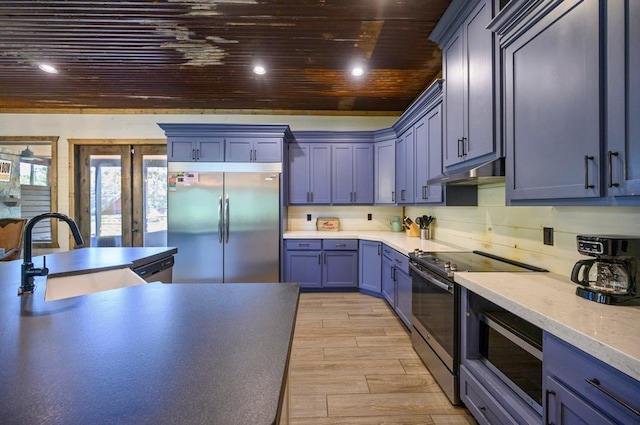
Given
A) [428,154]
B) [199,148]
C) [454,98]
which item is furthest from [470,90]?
[199,148]

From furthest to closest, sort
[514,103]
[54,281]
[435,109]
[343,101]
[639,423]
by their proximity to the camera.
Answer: [343,101] → [435,109] → [54,281] → [514,103] → [639,423]

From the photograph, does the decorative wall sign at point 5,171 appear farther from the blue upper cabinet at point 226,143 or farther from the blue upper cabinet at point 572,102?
the blue upper cabinet at point 572,102

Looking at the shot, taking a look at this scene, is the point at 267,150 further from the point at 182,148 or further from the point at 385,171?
the point at 385,171

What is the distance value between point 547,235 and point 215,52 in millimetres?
3265

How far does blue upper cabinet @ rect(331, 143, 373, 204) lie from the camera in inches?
178

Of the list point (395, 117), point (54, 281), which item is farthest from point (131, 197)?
point (395, 117)

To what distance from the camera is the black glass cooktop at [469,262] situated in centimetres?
191

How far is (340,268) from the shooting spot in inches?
165

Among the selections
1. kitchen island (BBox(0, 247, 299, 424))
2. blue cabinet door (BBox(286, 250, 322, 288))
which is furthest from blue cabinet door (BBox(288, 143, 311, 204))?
kitchen island (BBox(0, 247, 299, 424))

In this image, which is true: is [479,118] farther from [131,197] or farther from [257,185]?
[131,197]

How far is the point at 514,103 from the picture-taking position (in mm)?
1652

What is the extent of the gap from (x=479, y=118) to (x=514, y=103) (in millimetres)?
331

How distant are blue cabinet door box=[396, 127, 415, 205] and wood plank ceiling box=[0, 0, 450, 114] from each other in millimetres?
730

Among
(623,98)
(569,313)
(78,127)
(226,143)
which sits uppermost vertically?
(78,127)
